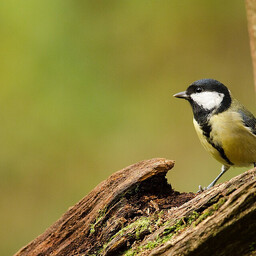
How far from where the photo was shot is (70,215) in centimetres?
204

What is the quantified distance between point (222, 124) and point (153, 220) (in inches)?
35.3

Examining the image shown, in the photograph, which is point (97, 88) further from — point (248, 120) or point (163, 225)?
point (163, 225)

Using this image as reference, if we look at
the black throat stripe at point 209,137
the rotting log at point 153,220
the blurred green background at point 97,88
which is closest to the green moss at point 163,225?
the rotting log at point 153,220

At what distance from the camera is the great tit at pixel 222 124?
2.50 m

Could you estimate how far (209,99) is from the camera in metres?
2.62

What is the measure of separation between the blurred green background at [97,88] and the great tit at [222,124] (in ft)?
4.80

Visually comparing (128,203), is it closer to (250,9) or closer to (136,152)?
(250,9)

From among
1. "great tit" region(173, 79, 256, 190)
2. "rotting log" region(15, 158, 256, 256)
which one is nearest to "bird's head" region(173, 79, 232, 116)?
→ "great tit" region(173, 79, 256, 190)

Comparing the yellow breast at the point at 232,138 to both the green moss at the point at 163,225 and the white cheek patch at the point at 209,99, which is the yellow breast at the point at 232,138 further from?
the green moss at the point at 163,225

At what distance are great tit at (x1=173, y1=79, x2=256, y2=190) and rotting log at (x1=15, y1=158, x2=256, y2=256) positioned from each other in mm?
607

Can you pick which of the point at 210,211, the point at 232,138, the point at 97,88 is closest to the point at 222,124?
the point at 232,138

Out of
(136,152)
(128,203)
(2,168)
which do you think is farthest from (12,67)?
(128,203)

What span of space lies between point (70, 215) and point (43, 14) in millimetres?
2562

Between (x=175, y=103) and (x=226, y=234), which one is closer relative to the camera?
(x=226, y=234)
